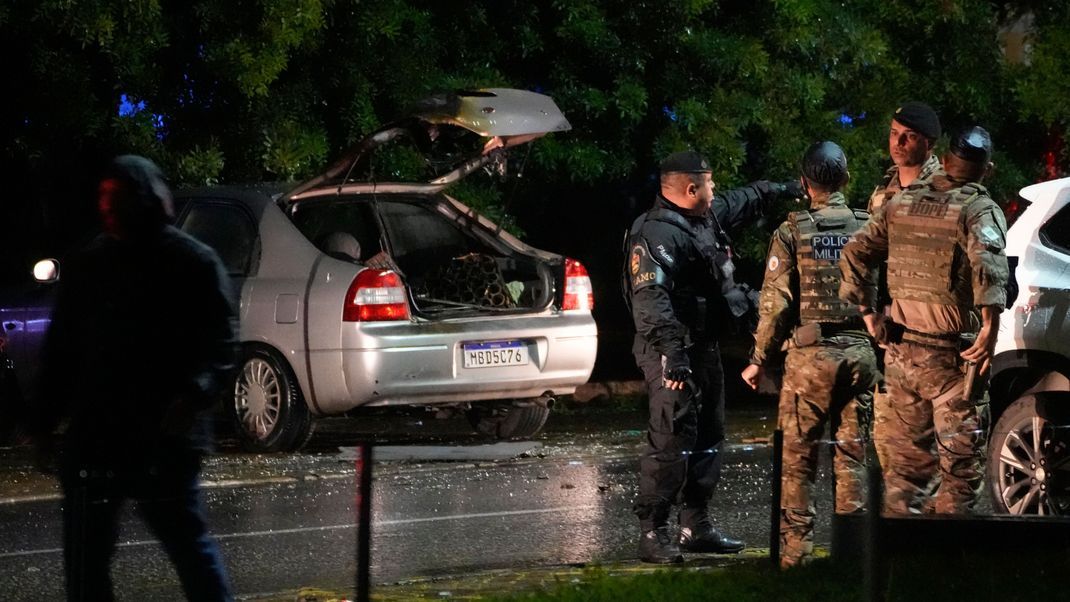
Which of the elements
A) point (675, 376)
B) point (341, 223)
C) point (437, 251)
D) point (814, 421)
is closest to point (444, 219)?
point (437, 251)

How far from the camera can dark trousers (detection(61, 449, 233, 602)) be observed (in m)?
5.55

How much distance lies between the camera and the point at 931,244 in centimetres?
727

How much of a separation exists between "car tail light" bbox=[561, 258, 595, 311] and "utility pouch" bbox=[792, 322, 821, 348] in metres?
3.89

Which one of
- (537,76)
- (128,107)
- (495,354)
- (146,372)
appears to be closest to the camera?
(146,372)

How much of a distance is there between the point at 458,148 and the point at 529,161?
2521mm

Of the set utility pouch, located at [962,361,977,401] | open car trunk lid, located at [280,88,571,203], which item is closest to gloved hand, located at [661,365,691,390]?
utility pouch, located at [962,361,977,401]

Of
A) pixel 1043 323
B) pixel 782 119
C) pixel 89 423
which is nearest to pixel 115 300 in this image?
pixel 89 423

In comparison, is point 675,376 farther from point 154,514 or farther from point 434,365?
point 434,365

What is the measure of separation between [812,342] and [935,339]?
0.75 meters

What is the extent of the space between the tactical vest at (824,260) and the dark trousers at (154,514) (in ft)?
10.7

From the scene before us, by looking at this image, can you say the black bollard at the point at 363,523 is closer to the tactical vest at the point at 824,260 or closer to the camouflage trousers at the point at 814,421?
the camouflage trousers at the point at 814,421

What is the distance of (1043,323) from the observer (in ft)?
28.8

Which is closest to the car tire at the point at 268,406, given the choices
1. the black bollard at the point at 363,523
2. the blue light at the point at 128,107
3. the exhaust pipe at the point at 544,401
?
the exhaust pipe at the point at 544,401

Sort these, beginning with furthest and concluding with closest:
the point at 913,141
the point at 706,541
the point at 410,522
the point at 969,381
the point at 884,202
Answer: the point at 410,522 → the point at 706,541 → the point at 884,202 → the point at 913,141 → the point at 969,381
